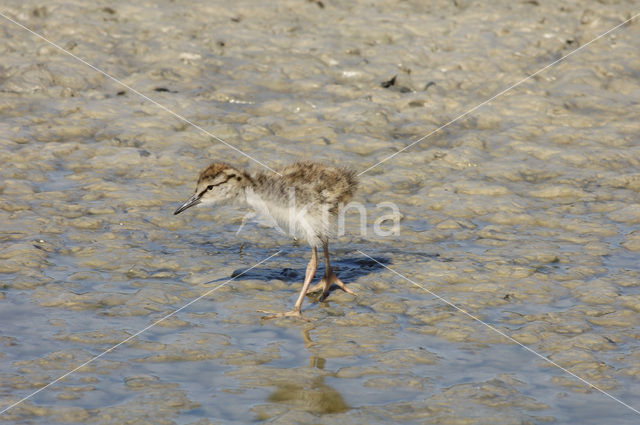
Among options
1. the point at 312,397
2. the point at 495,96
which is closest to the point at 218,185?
the point at 312,397

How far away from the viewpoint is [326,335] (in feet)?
20.1

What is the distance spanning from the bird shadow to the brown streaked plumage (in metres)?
0.35

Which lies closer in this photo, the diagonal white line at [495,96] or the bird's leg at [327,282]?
the bird's leg at [327,282]

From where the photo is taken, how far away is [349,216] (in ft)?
28.1

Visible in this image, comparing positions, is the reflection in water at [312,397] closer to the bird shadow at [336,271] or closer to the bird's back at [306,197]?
the bird's back at [306,197]

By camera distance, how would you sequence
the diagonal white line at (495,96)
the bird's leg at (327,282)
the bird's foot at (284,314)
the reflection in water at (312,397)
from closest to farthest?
the reflection in water at (312,397), the bird's foot at (284,314), the bird's leg at (327,282), the diagonal white line at (495,96)

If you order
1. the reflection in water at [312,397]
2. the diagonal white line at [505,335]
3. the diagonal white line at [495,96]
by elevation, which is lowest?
the reflection in water at [312,397]

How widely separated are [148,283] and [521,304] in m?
3.06

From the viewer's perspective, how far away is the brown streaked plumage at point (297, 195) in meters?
6.85

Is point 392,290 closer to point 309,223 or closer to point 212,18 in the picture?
point 309,223

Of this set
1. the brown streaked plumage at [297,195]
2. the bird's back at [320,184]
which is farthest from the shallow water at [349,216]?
the bird's back at [320,184]

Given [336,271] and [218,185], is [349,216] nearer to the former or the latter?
[336,271]

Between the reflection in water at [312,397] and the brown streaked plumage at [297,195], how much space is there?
1475mm

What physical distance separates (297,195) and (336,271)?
0.94 m
